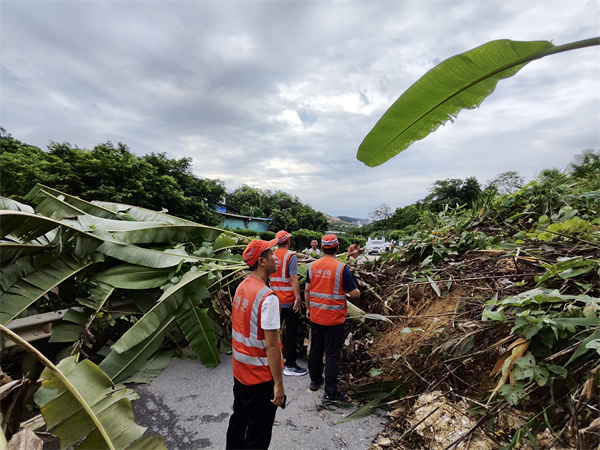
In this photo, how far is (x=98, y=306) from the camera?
3082 mm

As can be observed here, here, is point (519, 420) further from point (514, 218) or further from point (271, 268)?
point (514, 218)

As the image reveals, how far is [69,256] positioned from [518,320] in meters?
4.16

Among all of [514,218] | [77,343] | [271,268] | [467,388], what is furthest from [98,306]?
[514,218]

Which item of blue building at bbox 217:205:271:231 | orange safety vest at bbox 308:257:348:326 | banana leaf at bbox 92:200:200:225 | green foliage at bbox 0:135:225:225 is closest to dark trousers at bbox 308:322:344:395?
orange safety vest at bbox 308:257:348:326

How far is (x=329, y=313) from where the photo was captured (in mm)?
3225

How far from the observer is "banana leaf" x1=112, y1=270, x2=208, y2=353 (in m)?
2.72

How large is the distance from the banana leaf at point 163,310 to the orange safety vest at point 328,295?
1.36m

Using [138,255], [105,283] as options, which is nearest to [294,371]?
[138,255]

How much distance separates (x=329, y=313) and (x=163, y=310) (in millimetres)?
1850

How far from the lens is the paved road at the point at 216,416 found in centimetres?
247

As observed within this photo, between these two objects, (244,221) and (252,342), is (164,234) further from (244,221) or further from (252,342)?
(244,221)

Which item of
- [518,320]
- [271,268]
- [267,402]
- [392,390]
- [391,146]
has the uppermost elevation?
[391,146]

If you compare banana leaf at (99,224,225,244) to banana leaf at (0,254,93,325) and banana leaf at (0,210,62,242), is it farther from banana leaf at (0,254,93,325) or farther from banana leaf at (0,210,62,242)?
banana leaf at (0,210,62,242)

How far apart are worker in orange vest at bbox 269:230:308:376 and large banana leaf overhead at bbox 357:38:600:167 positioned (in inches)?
86.3
